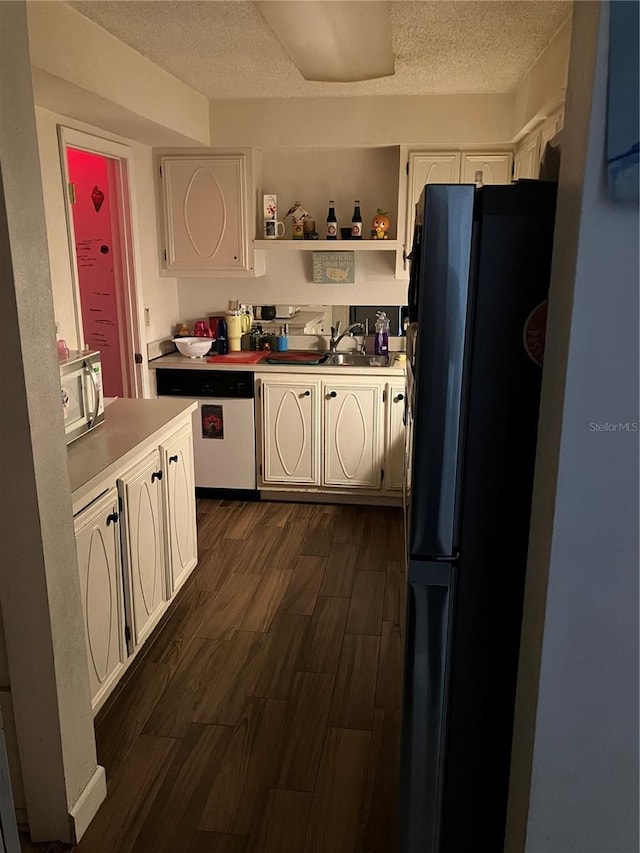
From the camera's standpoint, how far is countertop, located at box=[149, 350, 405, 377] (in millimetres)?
4324

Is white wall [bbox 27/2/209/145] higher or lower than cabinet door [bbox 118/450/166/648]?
higher

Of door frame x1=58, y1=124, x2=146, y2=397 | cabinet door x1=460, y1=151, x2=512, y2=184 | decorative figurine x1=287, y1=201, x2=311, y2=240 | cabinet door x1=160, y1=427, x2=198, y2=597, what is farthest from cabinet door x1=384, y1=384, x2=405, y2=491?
door frame x1=58, y1=124, x2=146, y2=397

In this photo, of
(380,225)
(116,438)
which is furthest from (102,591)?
(380,225)

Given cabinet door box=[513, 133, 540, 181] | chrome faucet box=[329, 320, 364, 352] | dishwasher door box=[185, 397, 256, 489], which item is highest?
cabinet door box=[513, 133, 540, 181]

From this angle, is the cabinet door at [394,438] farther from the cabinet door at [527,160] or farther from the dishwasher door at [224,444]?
the cabinet door at [527,160]

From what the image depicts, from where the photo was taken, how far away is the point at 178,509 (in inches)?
126

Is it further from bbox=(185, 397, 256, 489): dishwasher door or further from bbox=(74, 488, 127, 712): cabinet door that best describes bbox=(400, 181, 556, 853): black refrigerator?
bbox=(185, 397, 256, 489): dishwasher door

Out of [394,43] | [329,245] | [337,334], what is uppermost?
[394,43]

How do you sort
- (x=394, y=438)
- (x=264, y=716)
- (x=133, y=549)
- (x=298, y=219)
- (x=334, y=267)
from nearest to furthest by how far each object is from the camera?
(x=264, y=716)
(x=133, y=549)
(x=394, y=438)
(x=298, y=219)
(x=334, y=267)

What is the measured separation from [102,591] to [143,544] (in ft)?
1.26

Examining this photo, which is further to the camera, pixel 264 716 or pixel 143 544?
pixel 143 544

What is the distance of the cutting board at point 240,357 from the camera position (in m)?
4.47

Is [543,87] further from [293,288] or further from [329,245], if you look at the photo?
[293,288]

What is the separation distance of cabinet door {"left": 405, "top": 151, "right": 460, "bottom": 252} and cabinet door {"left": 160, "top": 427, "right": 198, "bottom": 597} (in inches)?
82.6
